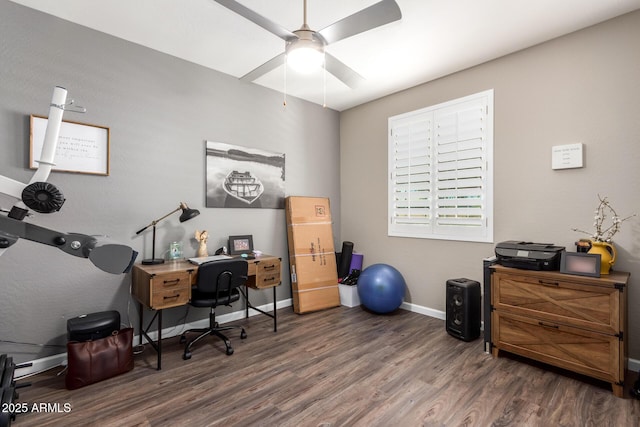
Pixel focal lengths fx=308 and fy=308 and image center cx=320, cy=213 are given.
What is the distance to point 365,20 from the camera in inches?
73.1

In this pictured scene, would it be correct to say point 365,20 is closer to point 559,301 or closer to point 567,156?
point 567,156

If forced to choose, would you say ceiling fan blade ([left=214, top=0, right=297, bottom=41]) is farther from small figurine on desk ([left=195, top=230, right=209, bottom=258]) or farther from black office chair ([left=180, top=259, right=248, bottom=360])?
small figurine on desk ([left=195, top=230, right=209, bottom=258])

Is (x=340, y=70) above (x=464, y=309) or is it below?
above

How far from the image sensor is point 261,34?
2.73m

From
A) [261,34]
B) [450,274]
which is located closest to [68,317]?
[261,34]

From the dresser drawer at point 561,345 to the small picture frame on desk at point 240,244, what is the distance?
259 centimetres

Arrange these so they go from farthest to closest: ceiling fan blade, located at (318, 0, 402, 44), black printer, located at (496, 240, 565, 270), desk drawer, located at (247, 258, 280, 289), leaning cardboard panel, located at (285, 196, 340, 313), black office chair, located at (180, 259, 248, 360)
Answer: leaning cardboard panel, located at (285, 196, 340, 313) < desk drawer, located at (247, 258, 280, 289) < black office chair, located at (180, 259, 248, 360) < black printer, located at (496, 240, 565, 270) < ceiling fan blade, located at (318, 0, 402, 44)

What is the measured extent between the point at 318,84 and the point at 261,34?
1.16 metres

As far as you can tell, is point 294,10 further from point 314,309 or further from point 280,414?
point 314,309

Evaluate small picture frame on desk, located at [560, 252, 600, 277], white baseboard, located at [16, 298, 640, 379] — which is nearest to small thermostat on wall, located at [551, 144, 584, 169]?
small picture frame on desk, located at [560, 252, 600, 277]

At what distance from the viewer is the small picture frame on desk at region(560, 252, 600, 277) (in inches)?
88.4

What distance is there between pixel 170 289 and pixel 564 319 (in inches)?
122

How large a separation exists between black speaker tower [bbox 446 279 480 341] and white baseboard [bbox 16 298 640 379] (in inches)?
17.3

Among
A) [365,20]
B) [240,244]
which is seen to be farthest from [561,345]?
[240,244]
